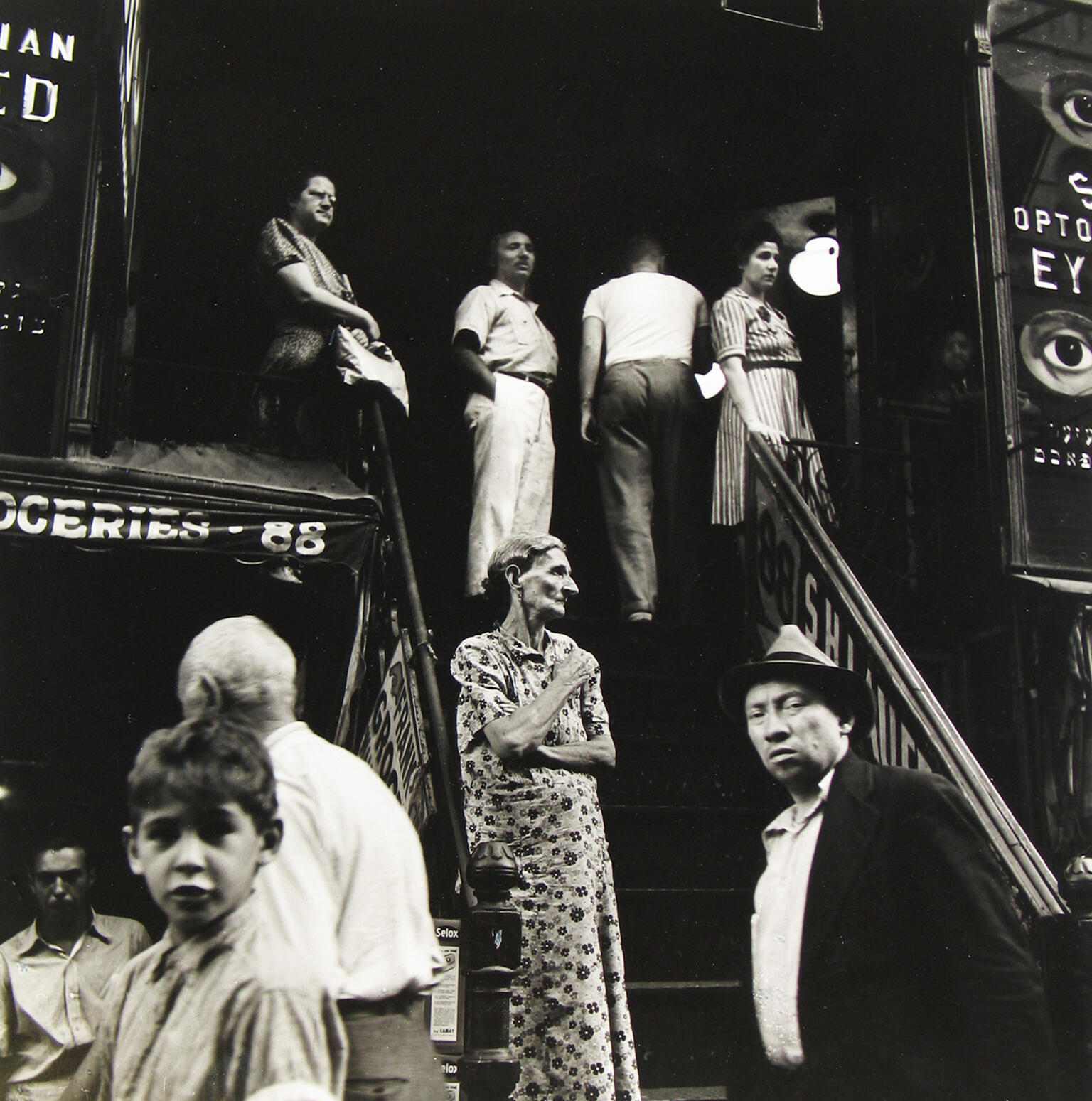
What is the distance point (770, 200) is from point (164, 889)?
5496 millimetres

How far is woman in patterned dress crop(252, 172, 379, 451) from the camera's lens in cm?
608

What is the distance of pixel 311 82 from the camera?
304 inches

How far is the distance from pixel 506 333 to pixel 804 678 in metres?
2.32

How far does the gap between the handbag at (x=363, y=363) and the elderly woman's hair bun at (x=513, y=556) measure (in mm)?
1254

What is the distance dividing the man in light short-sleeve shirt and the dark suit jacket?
6.85 feet

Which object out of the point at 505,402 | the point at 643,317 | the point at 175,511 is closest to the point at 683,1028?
the point at 175,511

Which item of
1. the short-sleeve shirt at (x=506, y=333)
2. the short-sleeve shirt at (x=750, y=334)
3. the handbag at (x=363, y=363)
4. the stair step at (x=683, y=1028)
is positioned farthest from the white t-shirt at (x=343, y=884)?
the short-sleeve shirt at (x=750, y=334)

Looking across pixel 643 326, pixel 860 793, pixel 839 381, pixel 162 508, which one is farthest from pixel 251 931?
pixel 839 381

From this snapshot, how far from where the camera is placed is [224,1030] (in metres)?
4.01

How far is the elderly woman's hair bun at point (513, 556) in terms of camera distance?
524 centimetres

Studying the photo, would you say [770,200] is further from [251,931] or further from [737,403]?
[251,931]

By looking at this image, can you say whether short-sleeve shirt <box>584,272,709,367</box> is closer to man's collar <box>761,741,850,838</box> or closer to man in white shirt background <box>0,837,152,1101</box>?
man's collar <box>761,741,850,838</box>

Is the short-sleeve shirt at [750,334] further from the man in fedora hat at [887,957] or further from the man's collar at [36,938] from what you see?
the man's collar at [36,938]

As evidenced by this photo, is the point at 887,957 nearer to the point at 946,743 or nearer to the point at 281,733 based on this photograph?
the point at 946,743
